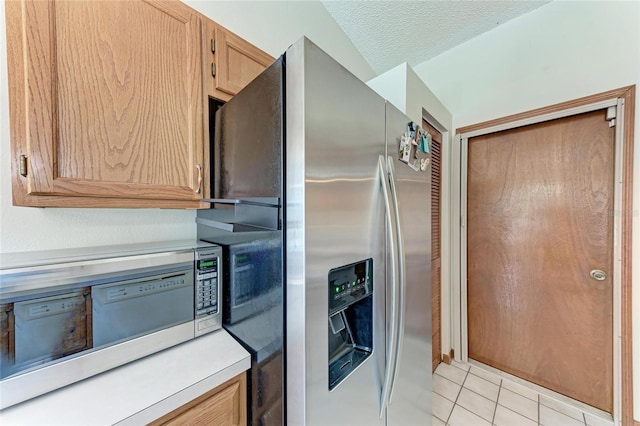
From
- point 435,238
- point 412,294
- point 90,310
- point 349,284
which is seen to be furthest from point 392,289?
point 435,238

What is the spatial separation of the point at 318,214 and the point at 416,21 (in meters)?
2.06

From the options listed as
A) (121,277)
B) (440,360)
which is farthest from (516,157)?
(121,277)

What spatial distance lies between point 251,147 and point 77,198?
555 mm

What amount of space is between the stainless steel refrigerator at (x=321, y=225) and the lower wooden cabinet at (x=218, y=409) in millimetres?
42

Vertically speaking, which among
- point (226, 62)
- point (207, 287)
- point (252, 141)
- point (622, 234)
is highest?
point (226, 62)

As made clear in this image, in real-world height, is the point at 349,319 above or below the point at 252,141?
below

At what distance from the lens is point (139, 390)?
665 millimetres

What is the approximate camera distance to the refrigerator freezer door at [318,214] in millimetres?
646

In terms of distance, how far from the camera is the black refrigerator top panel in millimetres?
714

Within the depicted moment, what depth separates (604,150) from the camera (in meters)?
1.59

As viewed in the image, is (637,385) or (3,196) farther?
(637,385)

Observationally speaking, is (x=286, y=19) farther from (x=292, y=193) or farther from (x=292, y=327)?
(x=292, y=327)

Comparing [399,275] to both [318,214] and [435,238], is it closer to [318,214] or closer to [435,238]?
[318,214]

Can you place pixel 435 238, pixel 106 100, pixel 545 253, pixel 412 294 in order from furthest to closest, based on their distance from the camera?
pixel 435 238
pixel 545 253
pixel 412 294
pixel 106 100
